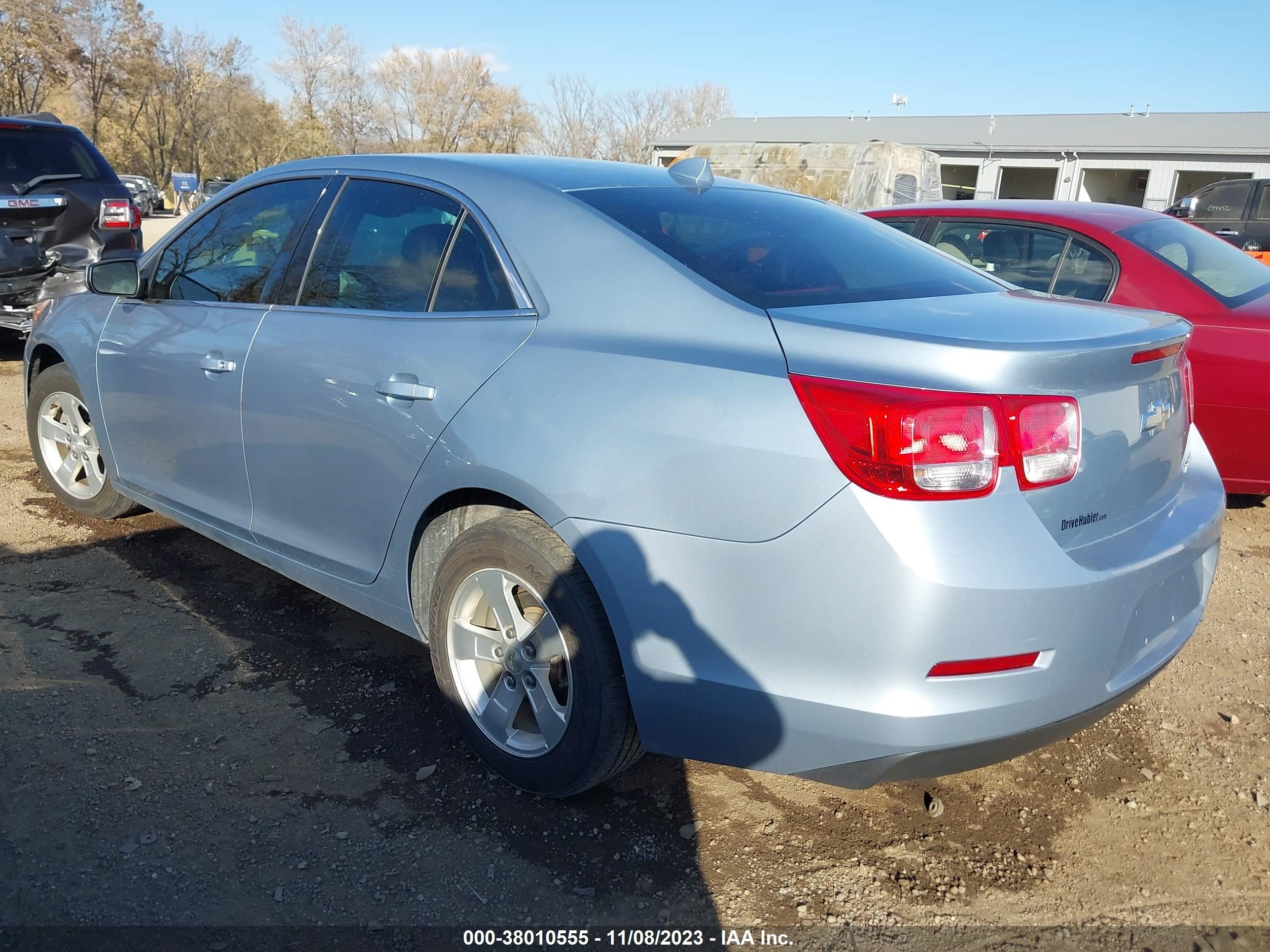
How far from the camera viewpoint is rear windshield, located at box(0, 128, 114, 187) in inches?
294

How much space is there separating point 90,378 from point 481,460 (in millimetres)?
2585

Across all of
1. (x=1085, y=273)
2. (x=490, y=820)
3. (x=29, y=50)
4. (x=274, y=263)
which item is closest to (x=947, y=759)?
(x=490, y=820)

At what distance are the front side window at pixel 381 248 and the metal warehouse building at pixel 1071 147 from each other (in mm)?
28706

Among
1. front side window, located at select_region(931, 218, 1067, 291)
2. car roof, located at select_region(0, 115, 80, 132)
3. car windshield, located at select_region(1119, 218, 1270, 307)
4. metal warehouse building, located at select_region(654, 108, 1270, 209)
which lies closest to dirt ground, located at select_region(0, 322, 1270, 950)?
car windshield, located at select_region(1119, 218, 1270, 307)

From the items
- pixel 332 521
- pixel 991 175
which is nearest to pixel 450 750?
pixel 332 521

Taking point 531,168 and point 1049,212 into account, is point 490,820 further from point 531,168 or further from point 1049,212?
point 1049,212

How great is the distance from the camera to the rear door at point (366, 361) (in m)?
2.64

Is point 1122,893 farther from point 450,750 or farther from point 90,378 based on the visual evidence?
point 90,378

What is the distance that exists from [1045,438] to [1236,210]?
1438cm

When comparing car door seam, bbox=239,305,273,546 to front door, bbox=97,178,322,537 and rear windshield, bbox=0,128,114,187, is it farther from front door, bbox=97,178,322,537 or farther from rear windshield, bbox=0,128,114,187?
rear windshield, bbox=0,128,114,187

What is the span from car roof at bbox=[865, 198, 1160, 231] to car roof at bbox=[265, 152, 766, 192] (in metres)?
2.56

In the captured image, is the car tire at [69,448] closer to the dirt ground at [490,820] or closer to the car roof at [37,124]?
the dirt ground at [490,820]

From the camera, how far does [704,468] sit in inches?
82.7

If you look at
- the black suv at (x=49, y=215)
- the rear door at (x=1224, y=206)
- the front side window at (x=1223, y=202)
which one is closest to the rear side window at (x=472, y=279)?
the black suv at (x=49, y=215)
